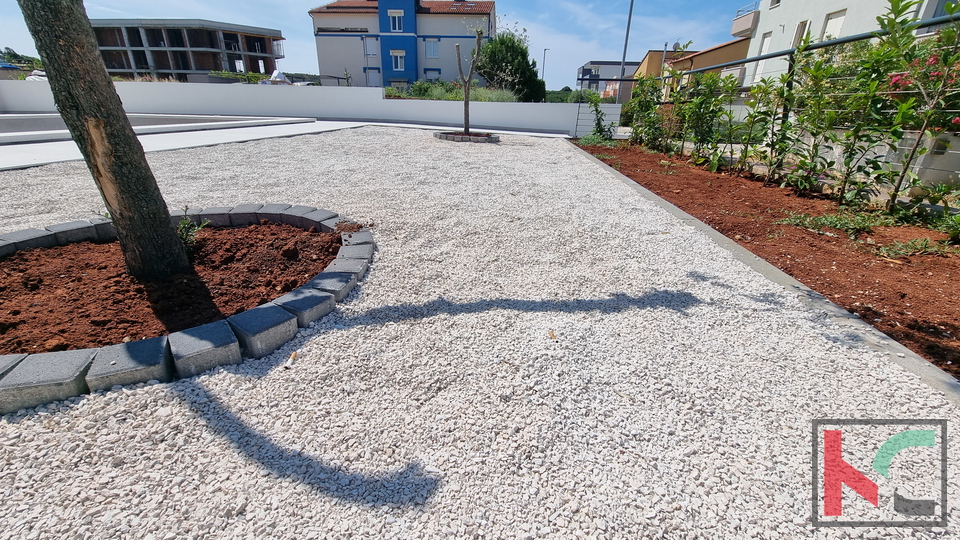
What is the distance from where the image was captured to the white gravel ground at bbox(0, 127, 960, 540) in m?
1.22

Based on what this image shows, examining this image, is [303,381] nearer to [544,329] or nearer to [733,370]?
[544,329]

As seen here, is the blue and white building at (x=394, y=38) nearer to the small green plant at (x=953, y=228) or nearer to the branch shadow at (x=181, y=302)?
the small green plant at (x=953, y=228)

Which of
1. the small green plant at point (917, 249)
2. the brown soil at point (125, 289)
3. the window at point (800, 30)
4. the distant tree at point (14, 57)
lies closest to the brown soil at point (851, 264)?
the small green plant at point (917, 249)

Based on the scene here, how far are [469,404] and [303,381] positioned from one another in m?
0.72

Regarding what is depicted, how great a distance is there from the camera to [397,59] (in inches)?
1158

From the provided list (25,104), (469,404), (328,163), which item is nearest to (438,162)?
(328,163)

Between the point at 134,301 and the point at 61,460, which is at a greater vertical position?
the point at 134,301

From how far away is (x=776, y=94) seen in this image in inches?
195

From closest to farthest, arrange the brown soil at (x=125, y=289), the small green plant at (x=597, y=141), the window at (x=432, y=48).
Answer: the brown soil at (x=125, y=289), the small green plant at (x=597, y=141), the window at (x=432, y=48)

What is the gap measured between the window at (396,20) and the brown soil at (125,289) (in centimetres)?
3085

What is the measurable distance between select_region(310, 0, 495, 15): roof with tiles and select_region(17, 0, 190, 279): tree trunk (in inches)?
1225

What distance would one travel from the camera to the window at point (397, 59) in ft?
95.4

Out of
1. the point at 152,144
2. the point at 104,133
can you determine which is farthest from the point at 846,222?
the point at 152,144

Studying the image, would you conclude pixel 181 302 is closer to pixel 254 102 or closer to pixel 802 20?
pixel 254 102
